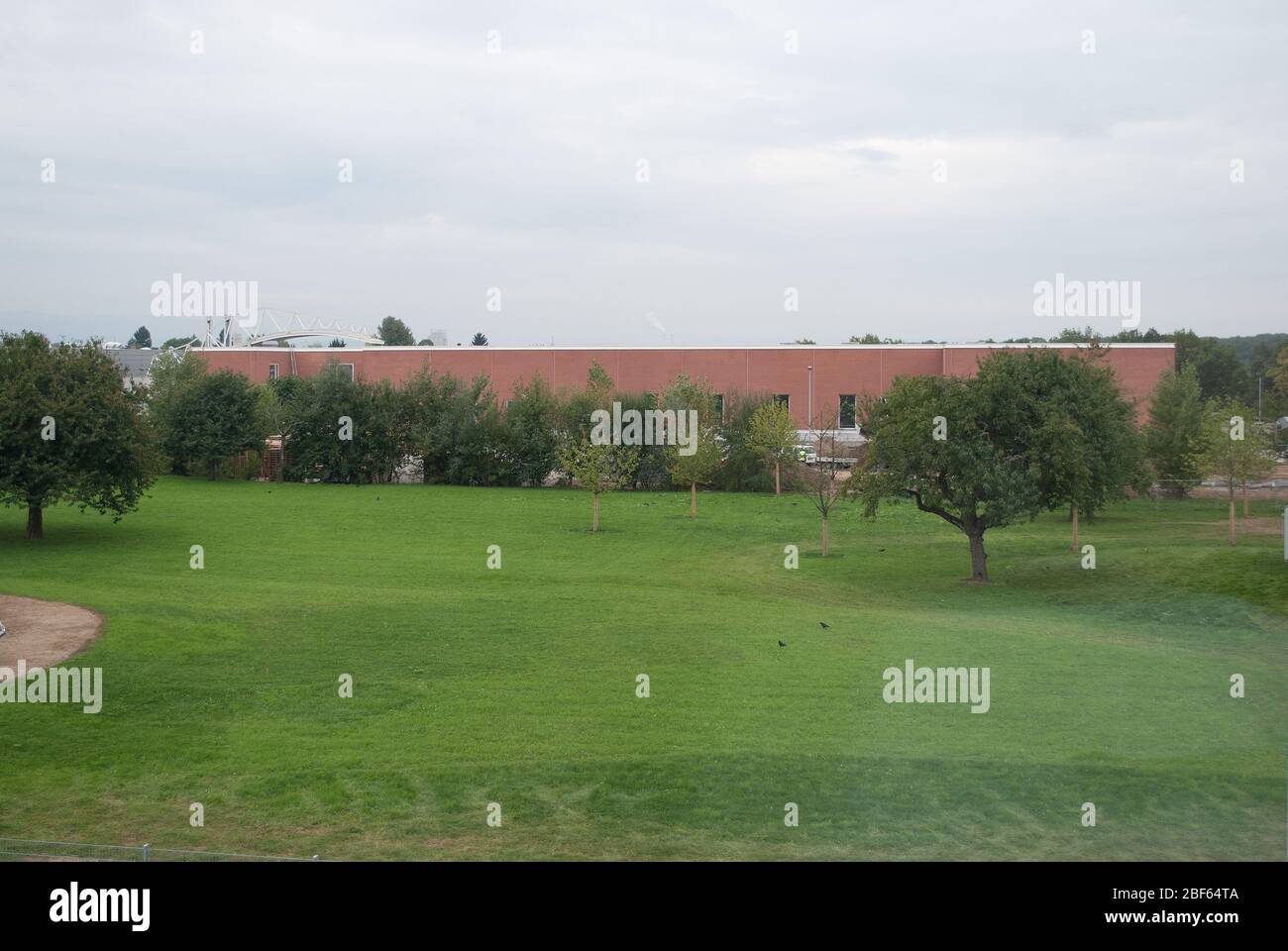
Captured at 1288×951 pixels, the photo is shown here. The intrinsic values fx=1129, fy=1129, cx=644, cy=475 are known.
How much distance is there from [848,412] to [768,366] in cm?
657

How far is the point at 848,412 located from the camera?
79562 mm

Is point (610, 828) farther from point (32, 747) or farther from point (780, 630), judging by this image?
point (780, 630)

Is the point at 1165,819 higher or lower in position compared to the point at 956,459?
lower

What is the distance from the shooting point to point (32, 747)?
52.2 feet

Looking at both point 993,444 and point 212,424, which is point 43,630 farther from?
point 212,424

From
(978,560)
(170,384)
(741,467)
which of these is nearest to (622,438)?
(741,467)

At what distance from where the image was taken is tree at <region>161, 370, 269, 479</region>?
205 ft

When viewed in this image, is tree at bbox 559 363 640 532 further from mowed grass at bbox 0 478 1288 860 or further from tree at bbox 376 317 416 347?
tree at bbox 376 317 416 347

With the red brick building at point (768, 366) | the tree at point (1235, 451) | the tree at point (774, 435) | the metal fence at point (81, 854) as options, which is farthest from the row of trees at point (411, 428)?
the metal fence at point (81, 854)

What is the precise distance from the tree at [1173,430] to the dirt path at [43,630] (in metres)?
47.6

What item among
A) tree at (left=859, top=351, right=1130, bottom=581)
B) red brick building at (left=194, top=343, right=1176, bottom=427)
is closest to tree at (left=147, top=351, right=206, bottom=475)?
red brick building at (left=194, top=343, right=1176, bottom=427)

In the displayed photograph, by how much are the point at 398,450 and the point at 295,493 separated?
31.6ft

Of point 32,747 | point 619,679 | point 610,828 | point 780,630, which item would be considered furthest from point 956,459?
point 32,747

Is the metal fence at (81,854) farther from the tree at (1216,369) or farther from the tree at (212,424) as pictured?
the tree at (1216,369)
